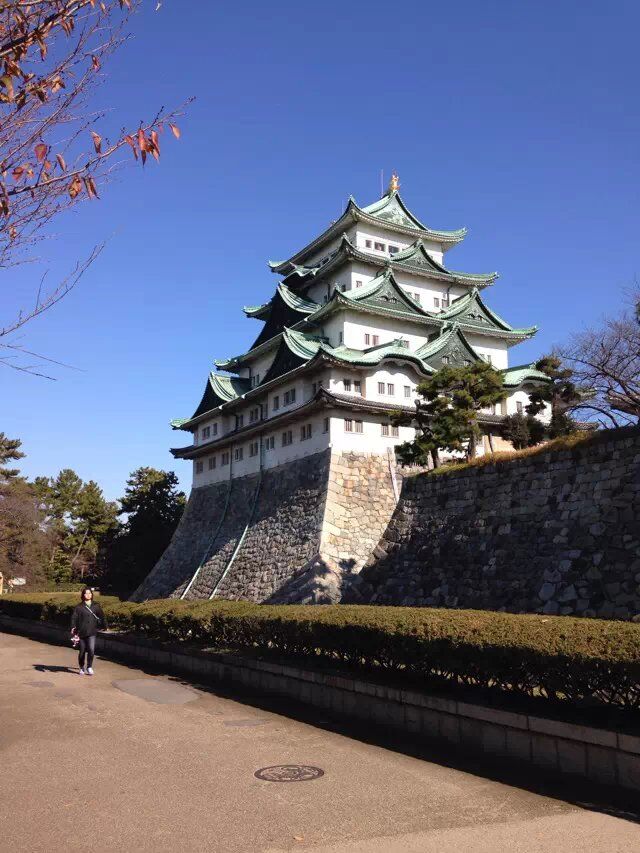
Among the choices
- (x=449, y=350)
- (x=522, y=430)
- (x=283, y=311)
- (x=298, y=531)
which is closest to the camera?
(x=522, y=430)

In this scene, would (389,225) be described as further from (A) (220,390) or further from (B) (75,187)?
(B) (75,187)

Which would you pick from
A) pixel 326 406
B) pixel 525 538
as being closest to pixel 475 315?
pixel 326 406

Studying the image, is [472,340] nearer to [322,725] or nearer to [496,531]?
[496,531]

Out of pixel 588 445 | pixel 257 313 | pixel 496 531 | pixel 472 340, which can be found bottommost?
pixel 496 531

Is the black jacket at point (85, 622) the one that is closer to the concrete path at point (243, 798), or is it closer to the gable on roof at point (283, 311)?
the concrete path at point (243, 798)

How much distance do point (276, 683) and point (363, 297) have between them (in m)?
24.5

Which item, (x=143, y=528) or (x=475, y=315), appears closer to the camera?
(x=475, y=315)

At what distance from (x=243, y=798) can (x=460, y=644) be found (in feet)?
10.5

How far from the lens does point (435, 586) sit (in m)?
17.4

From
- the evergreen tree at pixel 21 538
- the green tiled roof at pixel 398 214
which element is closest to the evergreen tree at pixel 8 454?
the evergreen tree at pixel 21 538

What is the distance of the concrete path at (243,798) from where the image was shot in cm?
452

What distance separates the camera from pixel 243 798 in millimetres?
5398

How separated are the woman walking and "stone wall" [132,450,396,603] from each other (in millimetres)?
12345

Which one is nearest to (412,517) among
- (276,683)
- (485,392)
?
(485,392)
